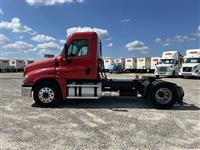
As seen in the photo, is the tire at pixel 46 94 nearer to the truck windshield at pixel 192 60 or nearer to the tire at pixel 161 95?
the tire at pixel 161 95

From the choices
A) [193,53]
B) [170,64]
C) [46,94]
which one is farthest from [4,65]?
[46,94]

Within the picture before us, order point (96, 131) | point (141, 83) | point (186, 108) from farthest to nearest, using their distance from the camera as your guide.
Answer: point (141, 83), point (186, 108), point (96, 131)

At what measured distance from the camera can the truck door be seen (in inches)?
369

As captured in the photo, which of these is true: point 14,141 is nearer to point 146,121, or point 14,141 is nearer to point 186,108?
point 146,121

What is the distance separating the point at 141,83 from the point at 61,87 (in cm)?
319

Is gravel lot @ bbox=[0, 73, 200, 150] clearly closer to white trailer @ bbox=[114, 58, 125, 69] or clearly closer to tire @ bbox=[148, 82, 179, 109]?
tire @ bbox=[148, 82, 179, 109]

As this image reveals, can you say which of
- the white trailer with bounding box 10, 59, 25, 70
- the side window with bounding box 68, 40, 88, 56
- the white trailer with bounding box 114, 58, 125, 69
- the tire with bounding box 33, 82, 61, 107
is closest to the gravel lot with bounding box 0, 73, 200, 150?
the tire with bounding box 33, 82, 61, 107

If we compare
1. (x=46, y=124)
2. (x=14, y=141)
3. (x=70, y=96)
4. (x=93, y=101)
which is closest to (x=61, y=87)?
(x=70, y=96)

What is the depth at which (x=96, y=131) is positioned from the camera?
243 inches

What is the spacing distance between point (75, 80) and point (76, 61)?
715 millimetres

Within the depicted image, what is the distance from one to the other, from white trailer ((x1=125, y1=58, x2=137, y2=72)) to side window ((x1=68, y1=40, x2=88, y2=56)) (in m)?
43.6

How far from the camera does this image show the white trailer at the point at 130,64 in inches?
2075

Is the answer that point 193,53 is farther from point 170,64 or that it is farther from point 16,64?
point 16,64

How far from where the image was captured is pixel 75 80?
9.53m
